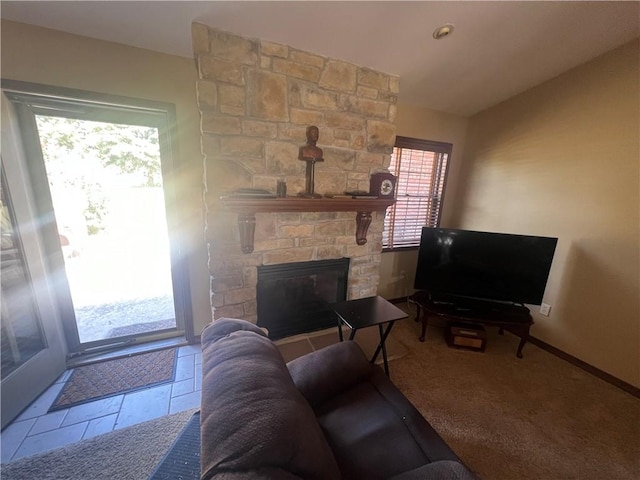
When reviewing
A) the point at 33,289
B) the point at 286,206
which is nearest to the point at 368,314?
the point at 286,206

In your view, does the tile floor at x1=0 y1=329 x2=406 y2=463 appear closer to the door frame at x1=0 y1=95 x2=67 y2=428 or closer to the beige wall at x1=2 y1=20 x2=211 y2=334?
the door frame at x1=0 y1=95 x2=67 y2=428

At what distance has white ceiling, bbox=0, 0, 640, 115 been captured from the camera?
4.83ft

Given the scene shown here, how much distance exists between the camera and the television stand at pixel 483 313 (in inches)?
89.9

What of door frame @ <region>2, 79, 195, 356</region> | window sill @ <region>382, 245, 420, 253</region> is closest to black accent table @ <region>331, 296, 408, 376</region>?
window sill @ <region>382, 245, 420, 253</region>

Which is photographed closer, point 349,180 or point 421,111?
point 349,180

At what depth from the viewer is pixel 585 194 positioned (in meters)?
2.16

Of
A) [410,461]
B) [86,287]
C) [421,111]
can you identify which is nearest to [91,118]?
[86,287]

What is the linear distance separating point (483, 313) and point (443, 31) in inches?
93.2

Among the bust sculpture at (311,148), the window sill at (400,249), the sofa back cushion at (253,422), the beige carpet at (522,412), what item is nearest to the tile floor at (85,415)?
the sofa back cushion at (253,422)

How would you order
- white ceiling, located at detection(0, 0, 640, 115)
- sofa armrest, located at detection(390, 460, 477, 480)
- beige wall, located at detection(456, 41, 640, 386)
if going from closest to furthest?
sofa armrest, located at detection(390, 460, 477, 480)
white ceiling, located at detection(0, 0, 640, 115)
beige wall, located at detection(456, 41, 640, 386)

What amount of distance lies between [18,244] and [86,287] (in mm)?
699

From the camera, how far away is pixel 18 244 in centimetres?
166

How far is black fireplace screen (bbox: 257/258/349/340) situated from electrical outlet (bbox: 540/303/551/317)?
200 centimetres

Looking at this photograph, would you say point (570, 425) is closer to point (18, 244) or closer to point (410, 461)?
point (410, 461)
